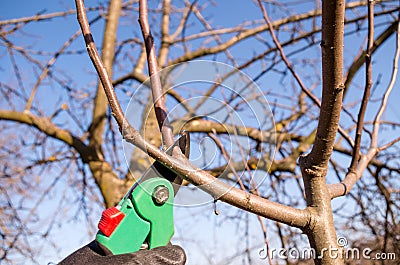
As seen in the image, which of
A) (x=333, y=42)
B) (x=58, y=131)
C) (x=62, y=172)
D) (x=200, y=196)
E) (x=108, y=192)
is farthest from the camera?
(x=62, y=172)

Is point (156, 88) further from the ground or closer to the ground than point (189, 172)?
further from the ground

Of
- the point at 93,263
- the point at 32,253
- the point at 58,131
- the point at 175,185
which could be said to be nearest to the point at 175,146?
the point at 175,185

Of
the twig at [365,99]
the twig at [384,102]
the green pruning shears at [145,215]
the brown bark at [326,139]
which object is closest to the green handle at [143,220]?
the green pruning shears at [145,215]

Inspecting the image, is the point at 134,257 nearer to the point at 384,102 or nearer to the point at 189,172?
the point at 189,172

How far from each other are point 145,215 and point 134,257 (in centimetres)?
7

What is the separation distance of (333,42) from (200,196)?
0.30m

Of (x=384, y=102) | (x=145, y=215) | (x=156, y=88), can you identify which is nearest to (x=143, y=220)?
(x=145, y=215)

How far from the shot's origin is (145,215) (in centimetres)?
64

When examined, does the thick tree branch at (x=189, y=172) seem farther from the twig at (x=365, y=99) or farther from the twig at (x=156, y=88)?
the twig at (x=365, y=99)

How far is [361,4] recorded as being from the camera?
2.75m

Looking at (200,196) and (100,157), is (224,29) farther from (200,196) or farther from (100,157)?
(200,196)

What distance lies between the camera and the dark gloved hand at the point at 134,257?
59cm

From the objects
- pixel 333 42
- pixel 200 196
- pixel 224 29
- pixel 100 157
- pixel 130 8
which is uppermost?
pixel 130 8

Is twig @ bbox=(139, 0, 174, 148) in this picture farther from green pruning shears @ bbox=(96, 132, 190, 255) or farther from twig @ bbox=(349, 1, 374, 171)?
twig @ bbox=(349, 1, 374, 171)
